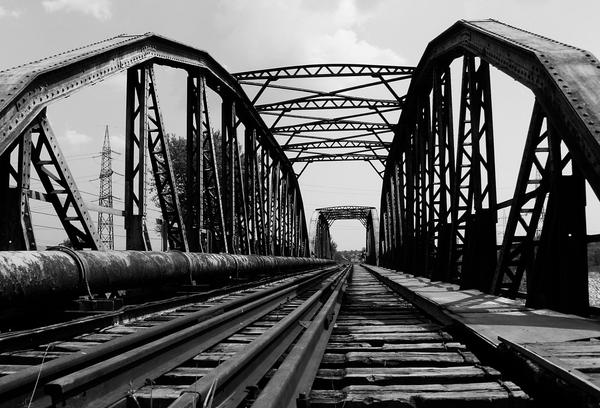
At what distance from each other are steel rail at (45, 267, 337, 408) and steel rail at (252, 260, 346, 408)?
82 cm

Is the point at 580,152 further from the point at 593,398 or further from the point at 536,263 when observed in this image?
the point at 593,398

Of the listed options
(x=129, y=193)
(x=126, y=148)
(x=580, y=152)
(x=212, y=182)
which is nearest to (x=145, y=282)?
(x=129, y=193)

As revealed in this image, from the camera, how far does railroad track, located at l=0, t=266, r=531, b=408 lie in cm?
249

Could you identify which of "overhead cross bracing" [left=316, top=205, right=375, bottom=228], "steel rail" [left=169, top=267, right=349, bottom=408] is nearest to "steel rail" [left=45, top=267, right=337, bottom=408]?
"steel rail" [left=169, top=267, right=349, bottom=408]

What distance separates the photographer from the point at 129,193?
8250 mm

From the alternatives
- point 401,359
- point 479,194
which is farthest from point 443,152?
point 401,359

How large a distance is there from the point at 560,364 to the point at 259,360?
5.93ft

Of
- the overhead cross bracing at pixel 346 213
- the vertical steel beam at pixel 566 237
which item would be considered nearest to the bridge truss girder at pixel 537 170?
the vertical steel beam at pixel 566 237

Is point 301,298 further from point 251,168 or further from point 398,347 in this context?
point 251,168

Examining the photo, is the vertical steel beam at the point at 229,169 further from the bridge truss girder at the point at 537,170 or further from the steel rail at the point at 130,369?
the steel rail at the point at 130,369

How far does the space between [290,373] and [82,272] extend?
301 cm

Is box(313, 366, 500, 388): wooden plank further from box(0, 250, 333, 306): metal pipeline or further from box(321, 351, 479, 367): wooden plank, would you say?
box(0, 250, 333, 306): metal pipeline

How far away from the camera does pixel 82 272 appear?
4828mm

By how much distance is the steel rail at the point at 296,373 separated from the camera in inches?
87.2
